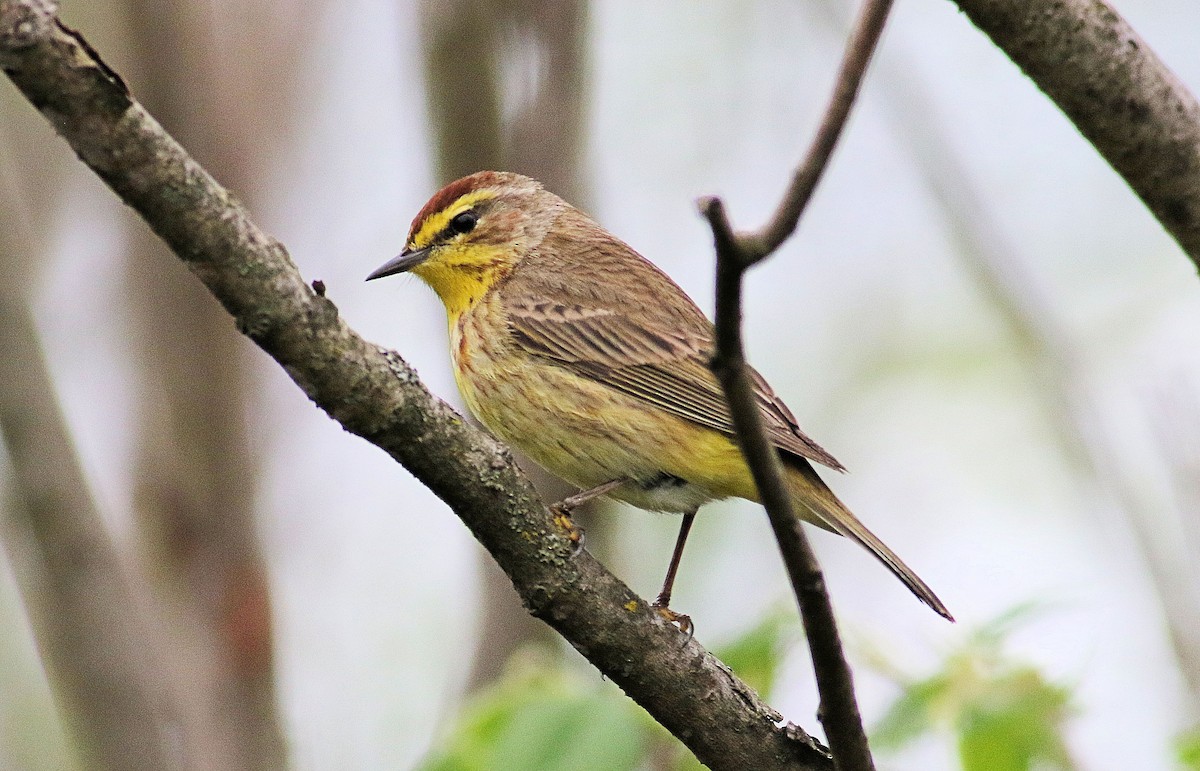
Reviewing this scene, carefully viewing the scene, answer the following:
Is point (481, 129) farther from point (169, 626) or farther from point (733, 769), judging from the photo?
point (733, 769)

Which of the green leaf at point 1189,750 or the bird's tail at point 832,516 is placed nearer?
→ the green leaf at point 1189,750

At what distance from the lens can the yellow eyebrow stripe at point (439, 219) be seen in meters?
6.66

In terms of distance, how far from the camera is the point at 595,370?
226 inches

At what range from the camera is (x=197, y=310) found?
7977 mm

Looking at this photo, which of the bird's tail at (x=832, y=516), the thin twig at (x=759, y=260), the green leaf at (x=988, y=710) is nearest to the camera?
the thin twig at (x=759, y=260)

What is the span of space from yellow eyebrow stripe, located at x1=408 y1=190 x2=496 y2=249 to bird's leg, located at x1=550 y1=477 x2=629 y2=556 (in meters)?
1.77

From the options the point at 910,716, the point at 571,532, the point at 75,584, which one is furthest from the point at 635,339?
the point at 75,584

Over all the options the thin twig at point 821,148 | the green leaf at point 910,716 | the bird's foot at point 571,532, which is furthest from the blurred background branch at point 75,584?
the thin twig at point 821,148

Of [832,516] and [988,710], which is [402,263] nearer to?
[832,516]

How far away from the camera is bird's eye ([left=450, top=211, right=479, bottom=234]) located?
6656 mm

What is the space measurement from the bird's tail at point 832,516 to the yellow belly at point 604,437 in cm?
21

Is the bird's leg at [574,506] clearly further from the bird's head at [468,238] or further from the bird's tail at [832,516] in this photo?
the bird's head at [468,238]

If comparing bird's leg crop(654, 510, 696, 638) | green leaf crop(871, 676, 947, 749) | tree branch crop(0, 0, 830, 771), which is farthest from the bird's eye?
green leaf crop(871, 676, 947, 749)

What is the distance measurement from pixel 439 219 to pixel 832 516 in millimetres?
2666
